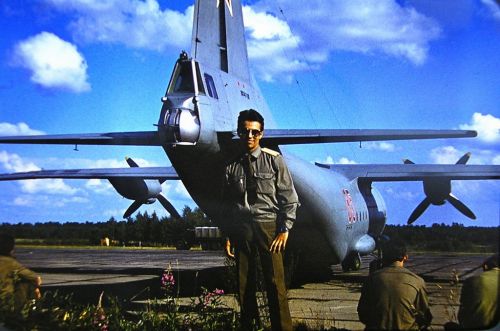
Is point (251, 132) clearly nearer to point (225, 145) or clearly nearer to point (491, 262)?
point (225, 145)

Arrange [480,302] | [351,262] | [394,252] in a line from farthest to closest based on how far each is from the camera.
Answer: [351,262]
[480,302]
[394,252]

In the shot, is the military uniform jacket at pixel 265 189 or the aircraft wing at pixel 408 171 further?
the aircraft wing at pixel 408 171

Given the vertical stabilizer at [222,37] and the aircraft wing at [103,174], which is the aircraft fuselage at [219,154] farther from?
the aircraft wing at [103,174]

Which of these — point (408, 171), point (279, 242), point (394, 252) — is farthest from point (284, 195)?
point (408, 171)

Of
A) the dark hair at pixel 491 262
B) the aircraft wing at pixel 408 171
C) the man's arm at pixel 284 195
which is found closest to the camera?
the man's arm at pixel 284 195

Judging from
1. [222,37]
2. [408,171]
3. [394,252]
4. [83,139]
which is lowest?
[394,252]

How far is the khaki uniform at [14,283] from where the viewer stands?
5.86 metres

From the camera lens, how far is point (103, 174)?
8305mm

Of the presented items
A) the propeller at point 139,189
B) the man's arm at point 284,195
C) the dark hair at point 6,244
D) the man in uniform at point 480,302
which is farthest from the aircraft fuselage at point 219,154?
the man in uniform at point 480,302

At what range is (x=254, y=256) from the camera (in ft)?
18.1

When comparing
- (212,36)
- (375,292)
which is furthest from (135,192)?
(375,292)

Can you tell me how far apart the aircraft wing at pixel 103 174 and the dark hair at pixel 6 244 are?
2.27 ft

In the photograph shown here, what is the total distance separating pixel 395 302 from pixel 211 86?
3451 millimetres

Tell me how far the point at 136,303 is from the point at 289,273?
2.26m
